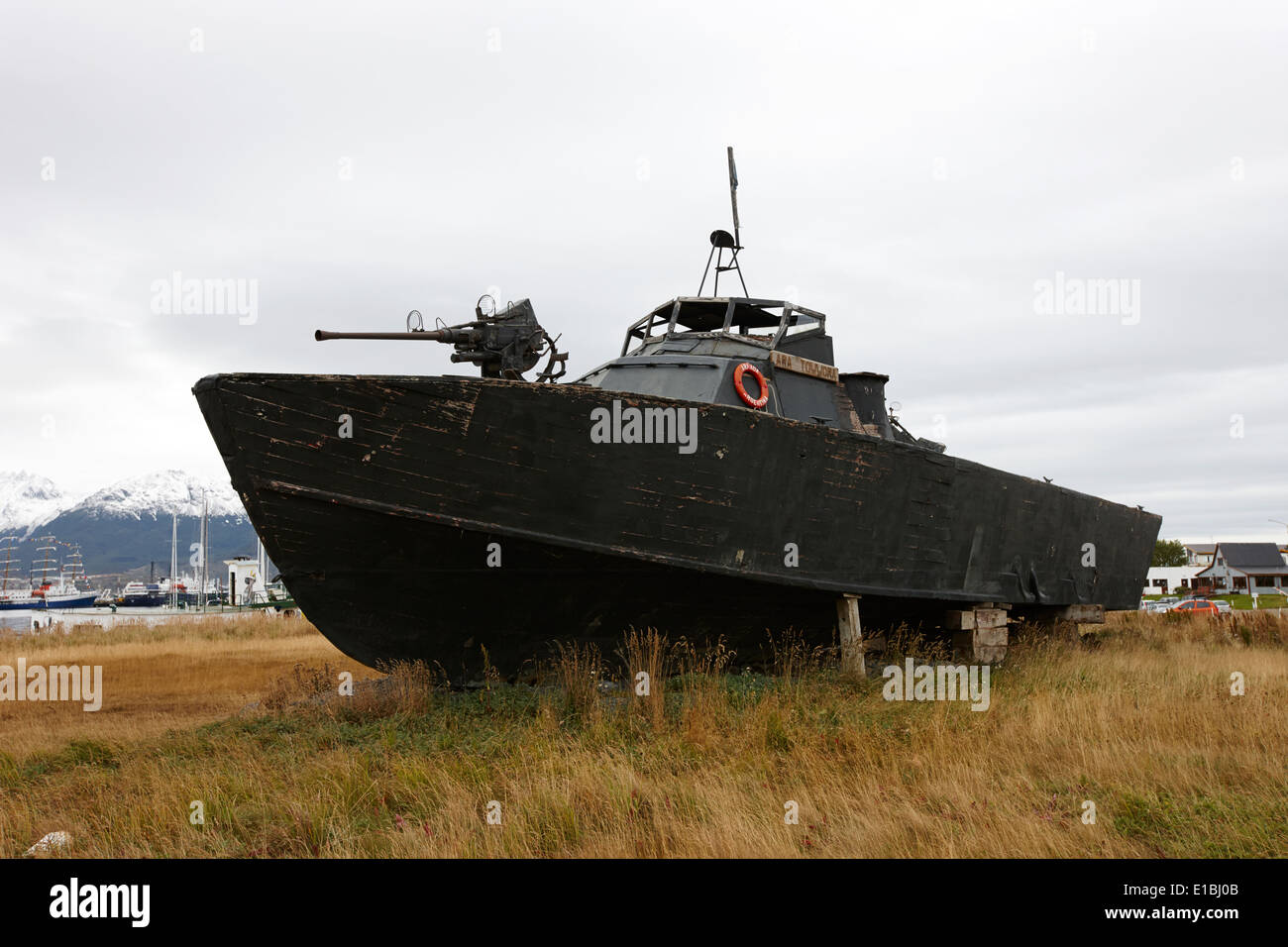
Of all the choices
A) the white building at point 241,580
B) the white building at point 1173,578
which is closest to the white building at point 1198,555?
the white building at point 1173,578

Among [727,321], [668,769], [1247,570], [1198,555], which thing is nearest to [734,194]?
[727,321]

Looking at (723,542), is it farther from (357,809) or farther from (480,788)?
(357,809)

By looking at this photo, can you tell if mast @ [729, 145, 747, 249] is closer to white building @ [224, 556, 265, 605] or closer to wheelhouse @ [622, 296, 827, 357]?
wheelhouse @ [622, 296, 827, 357]

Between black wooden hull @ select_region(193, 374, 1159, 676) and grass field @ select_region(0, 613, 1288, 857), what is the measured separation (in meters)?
0.49

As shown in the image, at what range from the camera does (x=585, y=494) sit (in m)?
6.89

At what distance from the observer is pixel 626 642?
7730 millimetres

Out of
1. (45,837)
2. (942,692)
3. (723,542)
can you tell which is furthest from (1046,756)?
(45,837)

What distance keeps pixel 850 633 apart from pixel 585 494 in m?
3.10

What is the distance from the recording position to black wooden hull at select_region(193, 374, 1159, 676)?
641cm

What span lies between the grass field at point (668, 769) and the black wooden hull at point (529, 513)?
487mm

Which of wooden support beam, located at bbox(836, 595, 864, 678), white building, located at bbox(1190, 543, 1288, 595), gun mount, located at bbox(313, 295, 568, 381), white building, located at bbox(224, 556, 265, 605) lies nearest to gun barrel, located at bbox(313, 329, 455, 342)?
gun mount, located at bbox(313, 295, 568, 381)

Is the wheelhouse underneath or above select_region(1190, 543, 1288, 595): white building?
above

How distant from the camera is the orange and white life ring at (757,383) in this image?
819 cm
